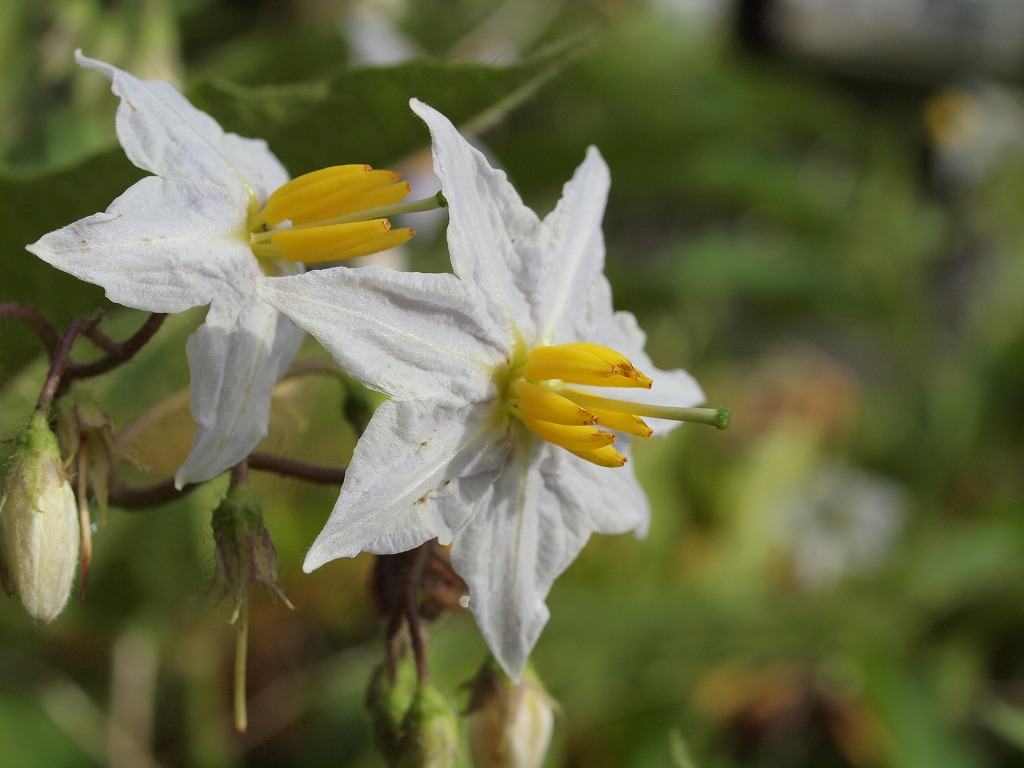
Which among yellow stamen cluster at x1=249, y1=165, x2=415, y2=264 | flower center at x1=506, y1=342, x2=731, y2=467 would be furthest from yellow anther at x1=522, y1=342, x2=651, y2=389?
yellow stamen cluster at x1=249, y1=165, x2=415, y2=264

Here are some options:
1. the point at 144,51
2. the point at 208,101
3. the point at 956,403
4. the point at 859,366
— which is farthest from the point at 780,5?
the point at 208,101

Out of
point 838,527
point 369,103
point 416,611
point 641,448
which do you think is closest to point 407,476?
point 416,611

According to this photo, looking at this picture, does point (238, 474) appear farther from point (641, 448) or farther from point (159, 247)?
point (641, 448)

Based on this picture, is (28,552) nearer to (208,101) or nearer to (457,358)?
(457,358)

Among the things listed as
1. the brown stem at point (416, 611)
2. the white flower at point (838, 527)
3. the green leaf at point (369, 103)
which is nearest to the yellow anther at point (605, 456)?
the brown stem at point (416, 611)

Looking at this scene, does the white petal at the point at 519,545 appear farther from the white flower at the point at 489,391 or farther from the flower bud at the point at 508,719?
the flower bud at the point at 508,719

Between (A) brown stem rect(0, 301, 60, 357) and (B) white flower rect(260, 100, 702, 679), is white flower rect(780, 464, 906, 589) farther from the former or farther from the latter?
(A) brown stem rect(0, 301, 60, 357)
